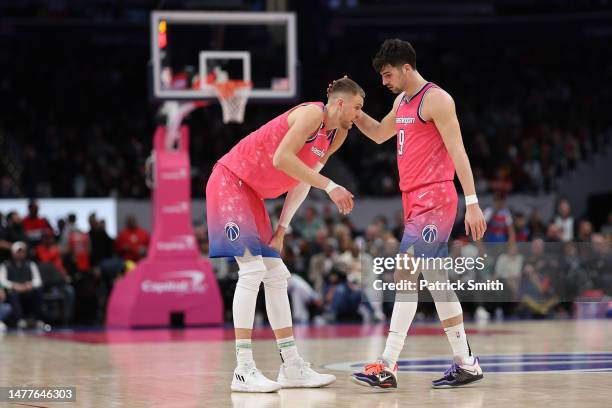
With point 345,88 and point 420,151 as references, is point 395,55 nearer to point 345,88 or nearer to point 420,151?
point 345,88

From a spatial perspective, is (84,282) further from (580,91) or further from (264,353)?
(580,91)

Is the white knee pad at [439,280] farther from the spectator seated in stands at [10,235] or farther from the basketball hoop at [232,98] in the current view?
the spectator seated in stands at [10,235]

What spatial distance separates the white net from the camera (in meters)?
15.2

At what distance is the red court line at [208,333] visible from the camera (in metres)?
13.0

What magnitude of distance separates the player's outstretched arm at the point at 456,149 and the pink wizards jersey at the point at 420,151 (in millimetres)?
98

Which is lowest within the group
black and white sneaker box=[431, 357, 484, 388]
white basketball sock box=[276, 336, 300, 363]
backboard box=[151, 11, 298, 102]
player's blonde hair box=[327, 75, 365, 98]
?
black and white sneaker box=[431, 357, 484, 388]

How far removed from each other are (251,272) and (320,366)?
6.38ft

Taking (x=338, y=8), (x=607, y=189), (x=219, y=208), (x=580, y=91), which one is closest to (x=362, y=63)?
(x=338, y=8)

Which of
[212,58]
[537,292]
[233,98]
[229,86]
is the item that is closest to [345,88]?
[233,98]

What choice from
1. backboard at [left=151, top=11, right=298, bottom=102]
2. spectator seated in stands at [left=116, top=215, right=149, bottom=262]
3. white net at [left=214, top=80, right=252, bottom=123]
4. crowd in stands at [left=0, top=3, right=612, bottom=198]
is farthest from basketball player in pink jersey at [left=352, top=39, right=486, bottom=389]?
crowd in stands at [left=0, top=3, right=612, bottom=198]

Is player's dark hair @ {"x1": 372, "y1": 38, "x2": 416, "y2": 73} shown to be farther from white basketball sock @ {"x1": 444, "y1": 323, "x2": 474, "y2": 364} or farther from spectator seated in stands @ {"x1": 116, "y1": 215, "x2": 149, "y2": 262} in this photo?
spectator seated in stands @ {"x1": 116, "y1": 215, "x2": 149, "y2": 262}

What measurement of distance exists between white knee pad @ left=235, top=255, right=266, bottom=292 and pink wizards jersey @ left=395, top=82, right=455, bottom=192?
1098 mm

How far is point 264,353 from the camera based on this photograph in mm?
10383

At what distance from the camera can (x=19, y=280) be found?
1603 centimetres
